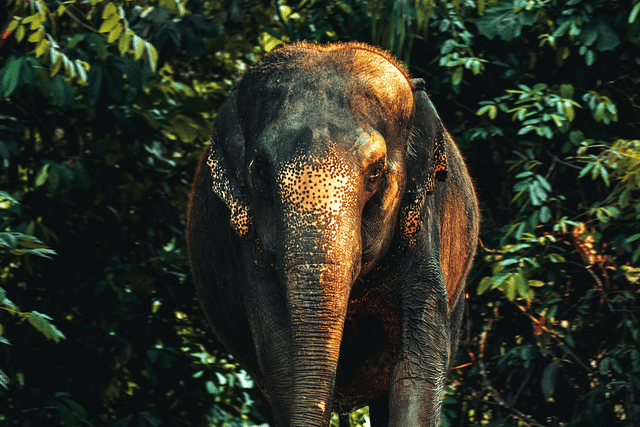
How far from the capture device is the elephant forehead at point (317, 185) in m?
2.37

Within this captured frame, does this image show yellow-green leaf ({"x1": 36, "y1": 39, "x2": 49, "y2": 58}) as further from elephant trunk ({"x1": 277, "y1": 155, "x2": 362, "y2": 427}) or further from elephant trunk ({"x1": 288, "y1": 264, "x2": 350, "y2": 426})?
elephant trunk ({"x1": 288, "y1": 264, "x2": 350, "y2": 426})

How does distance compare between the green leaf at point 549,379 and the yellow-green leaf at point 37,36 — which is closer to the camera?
the yellow-green leaf at point 37,36

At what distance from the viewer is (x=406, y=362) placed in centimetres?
285

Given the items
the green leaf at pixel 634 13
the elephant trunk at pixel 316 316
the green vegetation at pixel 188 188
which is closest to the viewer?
the elephant trunk at pixel 316 316

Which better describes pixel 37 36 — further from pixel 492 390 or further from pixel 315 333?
pixel 492 390

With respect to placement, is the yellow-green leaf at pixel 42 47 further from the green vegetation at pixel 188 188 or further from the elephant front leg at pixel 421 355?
the elephant front leg at pixel 421 355

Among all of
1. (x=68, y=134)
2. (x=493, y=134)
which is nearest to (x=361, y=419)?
(x=493, y=134)

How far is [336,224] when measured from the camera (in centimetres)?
236

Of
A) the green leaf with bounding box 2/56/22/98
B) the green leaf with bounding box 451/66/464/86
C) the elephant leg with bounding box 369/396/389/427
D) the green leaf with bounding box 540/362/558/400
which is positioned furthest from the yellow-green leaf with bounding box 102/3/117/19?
the green leaf with bounding box 540/362/558/400

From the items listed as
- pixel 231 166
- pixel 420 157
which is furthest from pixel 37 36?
pixel 420 157

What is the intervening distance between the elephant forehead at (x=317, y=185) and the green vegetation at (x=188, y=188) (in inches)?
65.4

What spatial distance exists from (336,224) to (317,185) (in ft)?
0.36

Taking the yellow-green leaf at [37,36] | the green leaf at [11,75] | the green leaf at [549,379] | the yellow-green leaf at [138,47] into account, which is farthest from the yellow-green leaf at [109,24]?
the green leaf at [549,379]

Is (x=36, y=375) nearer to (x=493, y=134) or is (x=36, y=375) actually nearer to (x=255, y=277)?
(x=255, y=277)
